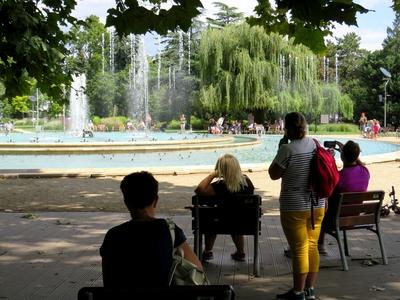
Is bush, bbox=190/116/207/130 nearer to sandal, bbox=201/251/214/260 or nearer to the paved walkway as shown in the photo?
the paved walkway

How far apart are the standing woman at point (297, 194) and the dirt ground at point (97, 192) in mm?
5591

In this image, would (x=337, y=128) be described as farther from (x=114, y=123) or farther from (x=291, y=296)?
(x=291, y=296)

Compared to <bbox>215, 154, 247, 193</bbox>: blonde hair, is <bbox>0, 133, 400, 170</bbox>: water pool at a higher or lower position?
lower

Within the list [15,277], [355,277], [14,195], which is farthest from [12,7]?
[14,195]

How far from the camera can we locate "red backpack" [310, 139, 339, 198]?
484 cm

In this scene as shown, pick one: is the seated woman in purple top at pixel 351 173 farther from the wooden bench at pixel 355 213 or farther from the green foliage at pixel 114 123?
the green foliage at pixel 114 123

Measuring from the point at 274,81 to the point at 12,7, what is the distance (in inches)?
1551

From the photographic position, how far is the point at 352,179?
20.6ft

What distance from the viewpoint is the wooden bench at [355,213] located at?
600cm

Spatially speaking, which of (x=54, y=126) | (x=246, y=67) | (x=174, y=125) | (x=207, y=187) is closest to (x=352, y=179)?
(x=207, y=187)

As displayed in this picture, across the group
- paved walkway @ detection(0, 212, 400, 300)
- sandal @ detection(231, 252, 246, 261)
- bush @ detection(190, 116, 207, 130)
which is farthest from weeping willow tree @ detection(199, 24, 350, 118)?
sandal @ detection(231, 252, 246, 261)

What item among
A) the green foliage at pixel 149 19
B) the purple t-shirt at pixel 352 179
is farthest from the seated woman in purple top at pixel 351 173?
the green foliage at pixel 149 19

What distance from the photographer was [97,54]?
3113 inches

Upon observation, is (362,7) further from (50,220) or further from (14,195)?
(14,195)
